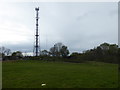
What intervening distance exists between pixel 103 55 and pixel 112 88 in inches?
2526

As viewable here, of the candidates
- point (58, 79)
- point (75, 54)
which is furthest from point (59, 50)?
point (58, 79)

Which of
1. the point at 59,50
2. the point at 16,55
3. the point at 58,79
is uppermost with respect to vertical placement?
the point at 59,50

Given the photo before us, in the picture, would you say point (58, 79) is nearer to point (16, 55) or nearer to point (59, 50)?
point (16, 55)

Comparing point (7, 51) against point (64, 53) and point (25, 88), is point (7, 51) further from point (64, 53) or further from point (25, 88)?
point (25, 88)

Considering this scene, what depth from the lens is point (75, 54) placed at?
3506 inches

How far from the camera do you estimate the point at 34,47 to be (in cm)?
7119

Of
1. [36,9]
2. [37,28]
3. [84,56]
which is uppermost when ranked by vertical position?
[36,9]

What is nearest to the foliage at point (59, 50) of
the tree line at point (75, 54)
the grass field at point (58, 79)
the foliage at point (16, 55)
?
the tree line at point (75, 54)

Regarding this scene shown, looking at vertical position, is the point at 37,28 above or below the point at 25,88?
above

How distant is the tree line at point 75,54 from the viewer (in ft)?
231

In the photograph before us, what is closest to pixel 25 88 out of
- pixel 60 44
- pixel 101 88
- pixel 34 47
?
pixel 101 88

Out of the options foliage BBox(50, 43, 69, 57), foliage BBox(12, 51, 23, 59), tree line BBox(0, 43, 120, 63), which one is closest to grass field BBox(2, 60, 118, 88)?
tree line BBox(0, 43, 120, 63)

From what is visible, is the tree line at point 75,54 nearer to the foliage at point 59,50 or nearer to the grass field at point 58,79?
the foliage at point 59,50

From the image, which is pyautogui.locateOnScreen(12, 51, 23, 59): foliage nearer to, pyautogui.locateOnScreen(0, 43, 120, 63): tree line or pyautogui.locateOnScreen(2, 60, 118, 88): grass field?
pyautogui.locateOnScreen(0, 43, 120, 63): tree line
